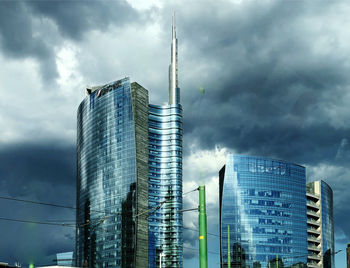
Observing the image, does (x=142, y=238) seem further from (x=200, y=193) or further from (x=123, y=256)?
(x=200, y=193)

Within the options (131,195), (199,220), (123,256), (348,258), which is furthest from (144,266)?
(199,220)

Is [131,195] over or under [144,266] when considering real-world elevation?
over

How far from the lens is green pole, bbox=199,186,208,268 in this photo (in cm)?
1978

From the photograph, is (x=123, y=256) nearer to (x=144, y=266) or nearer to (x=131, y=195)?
(x=144, y=266)

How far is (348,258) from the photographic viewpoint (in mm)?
57156

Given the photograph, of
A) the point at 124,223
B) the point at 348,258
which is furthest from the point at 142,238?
the point at 348,258

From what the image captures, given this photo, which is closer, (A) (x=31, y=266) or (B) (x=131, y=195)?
(A) (x=31, y=266)

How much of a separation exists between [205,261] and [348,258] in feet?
140

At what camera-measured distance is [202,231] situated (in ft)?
66.2

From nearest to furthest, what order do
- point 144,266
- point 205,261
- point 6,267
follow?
point 205,261, point 6,267, point 144,266

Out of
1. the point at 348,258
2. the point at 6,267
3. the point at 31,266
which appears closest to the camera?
the point at 31,266

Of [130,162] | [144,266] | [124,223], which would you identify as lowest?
[144,266]

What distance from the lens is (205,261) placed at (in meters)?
19.8

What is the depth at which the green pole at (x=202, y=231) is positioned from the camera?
19783mm
